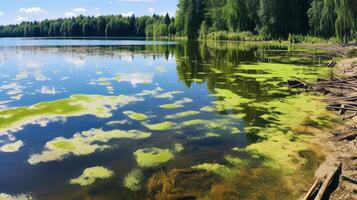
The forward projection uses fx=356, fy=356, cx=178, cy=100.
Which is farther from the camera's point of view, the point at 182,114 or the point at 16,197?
the point at 182,114

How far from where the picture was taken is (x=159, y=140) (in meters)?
12.2

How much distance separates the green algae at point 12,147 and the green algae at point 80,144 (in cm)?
90

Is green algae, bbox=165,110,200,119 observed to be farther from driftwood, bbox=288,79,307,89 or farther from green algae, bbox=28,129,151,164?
driftwood, bbox=288,79,307,89

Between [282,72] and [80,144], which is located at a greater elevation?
[282,72]

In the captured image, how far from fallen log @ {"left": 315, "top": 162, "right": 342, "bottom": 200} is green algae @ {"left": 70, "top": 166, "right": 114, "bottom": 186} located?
5.16m

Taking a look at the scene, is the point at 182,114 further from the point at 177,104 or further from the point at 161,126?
the point at 177,104

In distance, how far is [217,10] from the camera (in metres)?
106

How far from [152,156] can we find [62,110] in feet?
24.1

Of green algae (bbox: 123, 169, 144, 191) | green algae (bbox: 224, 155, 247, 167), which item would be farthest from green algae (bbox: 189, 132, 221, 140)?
green algae (bbox: 123, 169, 144, 191)

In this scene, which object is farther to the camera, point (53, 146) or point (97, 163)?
point (53, 146)

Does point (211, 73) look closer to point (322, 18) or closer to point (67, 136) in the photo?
point (67, 136)

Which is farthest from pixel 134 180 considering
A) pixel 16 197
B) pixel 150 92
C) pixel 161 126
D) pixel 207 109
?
pixel 150 92

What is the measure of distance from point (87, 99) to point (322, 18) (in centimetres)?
5200

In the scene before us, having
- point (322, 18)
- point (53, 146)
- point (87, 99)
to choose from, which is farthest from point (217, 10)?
point (53, 146)
